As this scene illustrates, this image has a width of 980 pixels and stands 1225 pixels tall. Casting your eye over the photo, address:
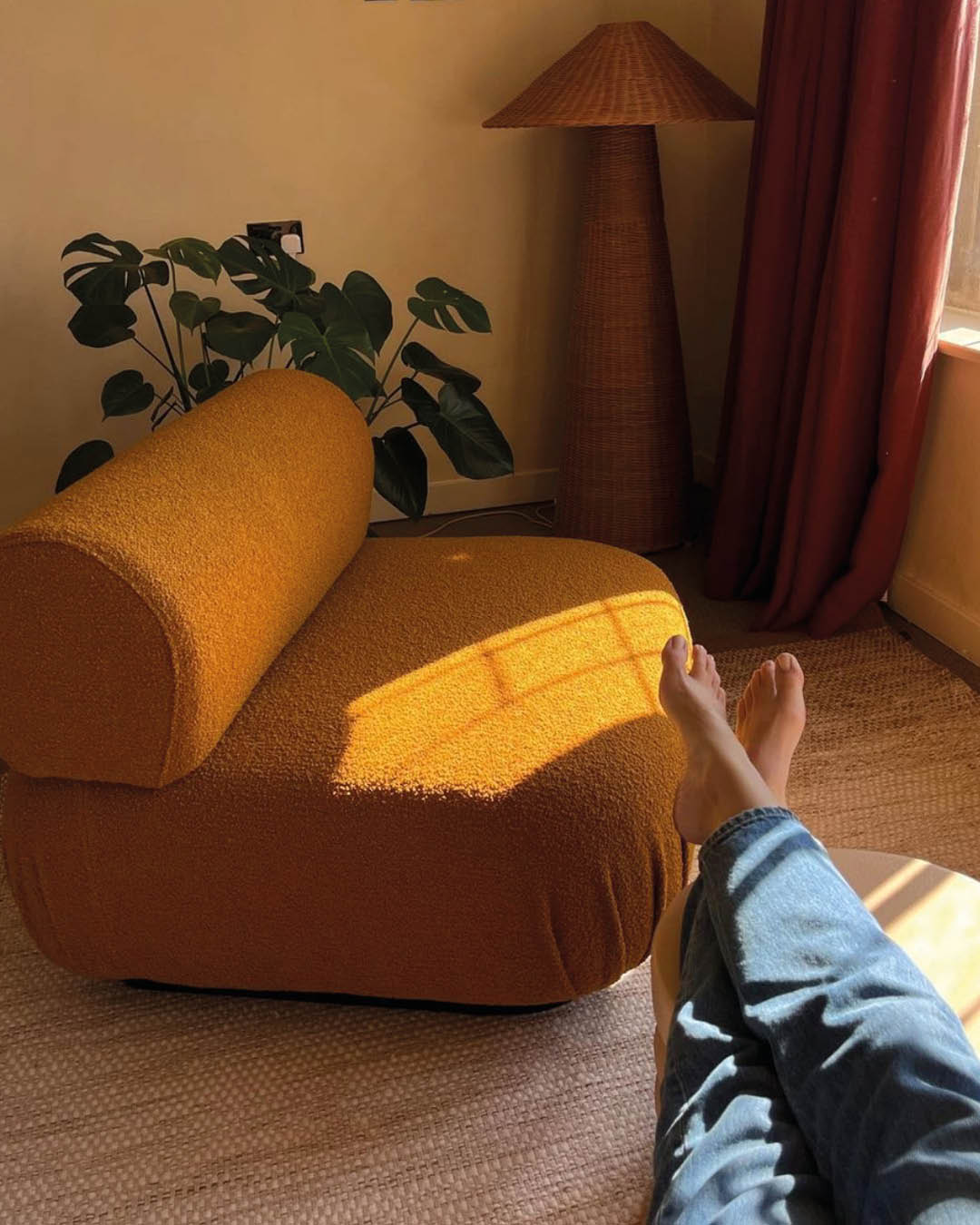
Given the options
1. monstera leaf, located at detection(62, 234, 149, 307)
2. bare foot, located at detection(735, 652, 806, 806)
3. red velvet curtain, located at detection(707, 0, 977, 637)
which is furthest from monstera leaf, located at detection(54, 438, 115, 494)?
bare foot, located at detection(735, 652, 806, 806)

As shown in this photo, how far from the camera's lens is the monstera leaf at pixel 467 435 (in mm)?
2525

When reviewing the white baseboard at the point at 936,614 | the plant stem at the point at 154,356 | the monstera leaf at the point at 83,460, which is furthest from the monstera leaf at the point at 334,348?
the white baseboard at the point at 936,614

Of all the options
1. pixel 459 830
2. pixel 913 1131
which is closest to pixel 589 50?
pixel 459 830

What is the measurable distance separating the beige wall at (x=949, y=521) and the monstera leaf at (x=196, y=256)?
141 cm

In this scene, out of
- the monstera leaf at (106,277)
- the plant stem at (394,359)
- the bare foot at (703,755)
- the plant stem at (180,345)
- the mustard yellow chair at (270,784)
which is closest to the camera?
the bare foot at (703,755)

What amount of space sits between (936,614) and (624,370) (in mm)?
907

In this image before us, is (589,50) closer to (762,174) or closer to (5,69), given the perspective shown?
(762,174)

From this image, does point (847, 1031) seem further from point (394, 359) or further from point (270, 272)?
point (394, 359)

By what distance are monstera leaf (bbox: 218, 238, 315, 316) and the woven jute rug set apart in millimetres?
1297

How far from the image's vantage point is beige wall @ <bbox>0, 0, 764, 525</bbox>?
2.68 metres

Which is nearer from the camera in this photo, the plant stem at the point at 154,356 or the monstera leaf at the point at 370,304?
the monstera leaf at the point at 370,304

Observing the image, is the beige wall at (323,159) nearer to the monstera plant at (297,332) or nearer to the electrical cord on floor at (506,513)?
the electrical cord on floor at (506,513)

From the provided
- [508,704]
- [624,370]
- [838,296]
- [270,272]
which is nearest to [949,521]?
[838,296]

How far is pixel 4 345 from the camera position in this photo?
2781 millimetres
